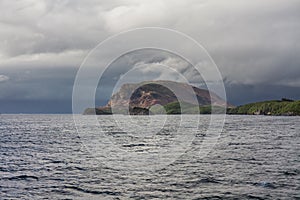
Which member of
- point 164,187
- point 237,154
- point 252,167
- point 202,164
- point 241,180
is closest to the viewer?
point 164,187

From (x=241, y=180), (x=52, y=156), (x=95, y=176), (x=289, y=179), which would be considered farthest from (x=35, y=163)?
(x=289, y=179)

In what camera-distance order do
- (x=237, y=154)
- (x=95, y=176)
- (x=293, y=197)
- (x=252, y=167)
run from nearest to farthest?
(x=293, y=197)
(x=95, y=176)
(x=252, y=167)
(x=237, y=154)

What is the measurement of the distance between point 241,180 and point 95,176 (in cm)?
1468

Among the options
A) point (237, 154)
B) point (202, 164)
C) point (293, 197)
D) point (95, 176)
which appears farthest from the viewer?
point (237, 154)

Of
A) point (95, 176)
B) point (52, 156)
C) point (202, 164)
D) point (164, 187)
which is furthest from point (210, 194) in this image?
point (52, 156)

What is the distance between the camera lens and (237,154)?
5591cm

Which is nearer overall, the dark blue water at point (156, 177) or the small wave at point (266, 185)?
the dark blue water at point (156, 177)

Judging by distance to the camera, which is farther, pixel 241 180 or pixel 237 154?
pixel 237 154

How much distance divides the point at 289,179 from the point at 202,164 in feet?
41.9

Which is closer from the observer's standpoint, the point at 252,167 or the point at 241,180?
the point at 241,180

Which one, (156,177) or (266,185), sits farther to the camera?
(156,177)

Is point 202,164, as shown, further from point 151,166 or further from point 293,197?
point 293,197

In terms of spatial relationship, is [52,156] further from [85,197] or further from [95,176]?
[85,197]

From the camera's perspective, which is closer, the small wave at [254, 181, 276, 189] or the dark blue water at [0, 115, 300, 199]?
the dark blue water at [0, 115, 300, 199]
